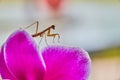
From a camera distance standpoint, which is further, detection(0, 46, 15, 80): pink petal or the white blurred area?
the white blurred area

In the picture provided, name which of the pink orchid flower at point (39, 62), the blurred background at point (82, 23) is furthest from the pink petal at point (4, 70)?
the blurred background at point (82, 23)

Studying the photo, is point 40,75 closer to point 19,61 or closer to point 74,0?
point 19,61

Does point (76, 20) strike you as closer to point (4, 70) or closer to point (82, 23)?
point (82, 23)

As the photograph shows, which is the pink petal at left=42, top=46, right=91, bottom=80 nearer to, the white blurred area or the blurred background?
the blurred background

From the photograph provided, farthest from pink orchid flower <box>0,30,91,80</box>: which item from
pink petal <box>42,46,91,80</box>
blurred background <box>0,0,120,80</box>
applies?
blurred background <box>0,0,120,80</box>

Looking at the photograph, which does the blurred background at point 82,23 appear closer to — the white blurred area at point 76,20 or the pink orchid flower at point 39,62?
the white blurred area at point 76,20
